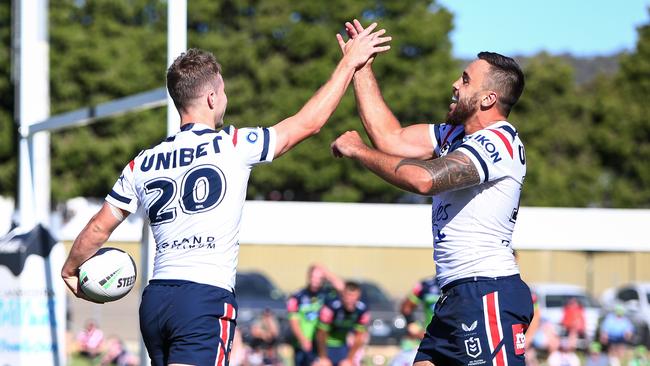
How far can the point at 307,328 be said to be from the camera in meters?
13.2

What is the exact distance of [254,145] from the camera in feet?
15.1

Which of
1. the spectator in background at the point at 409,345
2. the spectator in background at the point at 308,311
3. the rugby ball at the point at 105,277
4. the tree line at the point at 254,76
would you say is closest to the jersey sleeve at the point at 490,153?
the rugby ball at the point at 105,277

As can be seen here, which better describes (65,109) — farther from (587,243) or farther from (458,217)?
(458,217)

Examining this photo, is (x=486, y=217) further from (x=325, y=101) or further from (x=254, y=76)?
(x=254, y=76)

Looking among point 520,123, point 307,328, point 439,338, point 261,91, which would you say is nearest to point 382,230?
point 307,328

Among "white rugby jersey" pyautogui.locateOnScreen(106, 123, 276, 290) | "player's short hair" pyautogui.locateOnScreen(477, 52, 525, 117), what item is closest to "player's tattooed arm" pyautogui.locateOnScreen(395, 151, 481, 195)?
"player's short hair" pyautogui.locateOnScreen(477, 52, 525, 117)

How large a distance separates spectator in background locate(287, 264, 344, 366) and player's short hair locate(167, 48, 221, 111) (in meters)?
8.26

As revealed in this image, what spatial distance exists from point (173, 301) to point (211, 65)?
107 centimetres

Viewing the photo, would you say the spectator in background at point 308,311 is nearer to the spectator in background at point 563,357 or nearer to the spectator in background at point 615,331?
the spectator in background at point 563,357

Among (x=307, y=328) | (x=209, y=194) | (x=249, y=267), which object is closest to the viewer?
(x=209, y=194)

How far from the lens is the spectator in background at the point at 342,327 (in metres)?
12.3

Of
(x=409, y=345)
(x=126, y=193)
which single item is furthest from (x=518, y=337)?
(x=409, y=345)

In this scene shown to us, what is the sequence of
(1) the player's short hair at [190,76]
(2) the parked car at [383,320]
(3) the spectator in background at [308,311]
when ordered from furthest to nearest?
(2) the parked car at [383,320]
(3) the spectator in background at [308,311]
(1) the player's short hair at [190,76]

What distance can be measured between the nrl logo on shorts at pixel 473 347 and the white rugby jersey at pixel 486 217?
0.30m
